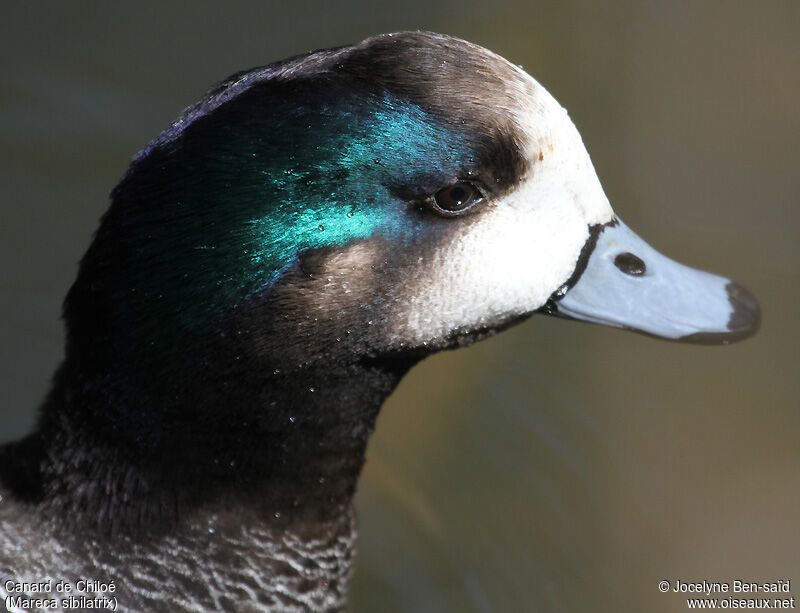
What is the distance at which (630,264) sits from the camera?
7.45ft

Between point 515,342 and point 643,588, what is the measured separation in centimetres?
84

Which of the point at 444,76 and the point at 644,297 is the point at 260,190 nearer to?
the point at 444,76

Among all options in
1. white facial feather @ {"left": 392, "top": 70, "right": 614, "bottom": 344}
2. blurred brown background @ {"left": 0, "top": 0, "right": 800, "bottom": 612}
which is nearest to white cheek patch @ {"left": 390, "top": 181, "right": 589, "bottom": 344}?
white facial feather @ {"left": 392, "top": 70, "right": 614, "bottom": 344}

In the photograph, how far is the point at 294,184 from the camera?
74.1 inches

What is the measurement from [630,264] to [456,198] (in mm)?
461

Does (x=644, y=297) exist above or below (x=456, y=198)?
below

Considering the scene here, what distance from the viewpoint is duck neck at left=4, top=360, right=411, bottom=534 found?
2.11 metres

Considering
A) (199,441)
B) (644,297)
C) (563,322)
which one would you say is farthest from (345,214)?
(563,322)

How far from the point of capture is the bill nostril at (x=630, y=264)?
2.25 m

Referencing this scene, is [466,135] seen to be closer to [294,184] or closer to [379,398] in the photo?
[294,184]

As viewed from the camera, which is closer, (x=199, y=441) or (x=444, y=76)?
(x=444, y=76)

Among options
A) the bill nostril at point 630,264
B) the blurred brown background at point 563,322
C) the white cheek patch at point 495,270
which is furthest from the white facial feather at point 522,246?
the blurred brown background at point 563,322

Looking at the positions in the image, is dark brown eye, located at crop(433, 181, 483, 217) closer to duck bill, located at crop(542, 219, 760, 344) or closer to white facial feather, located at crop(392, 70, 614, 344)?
white facial feather, located at crop(392, 70, 614, 344)

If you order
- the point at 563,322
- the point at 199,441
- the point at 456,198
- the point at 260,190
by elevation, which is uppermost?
the point at 260,190
